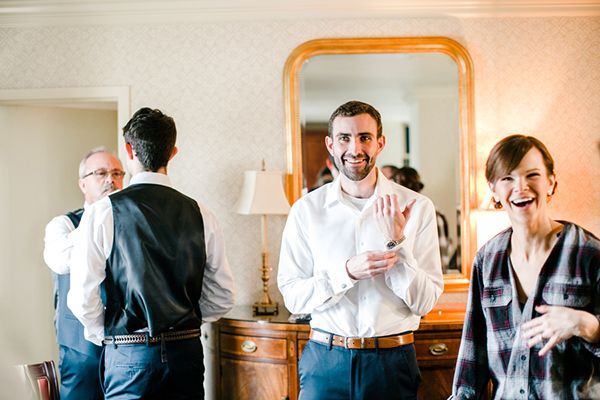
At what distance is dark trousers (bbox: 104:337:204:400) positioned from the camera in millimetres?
2629

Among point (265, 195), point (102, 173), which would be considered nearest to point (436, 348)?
point (265, 195)

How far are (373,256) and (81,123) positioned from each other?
3060 mm

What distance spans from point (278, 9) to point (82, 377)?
2340mm

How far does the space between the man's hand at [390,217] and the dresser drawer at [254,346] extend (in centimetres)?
141

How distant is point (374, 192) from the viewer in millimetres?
2719

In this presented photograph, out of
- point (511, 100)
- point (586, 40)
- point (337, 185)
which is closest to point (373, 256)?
point (337, 185)

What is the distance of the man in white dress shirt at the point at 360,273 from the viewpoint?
2.49 meters

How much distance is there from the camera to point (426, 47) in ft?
13.6

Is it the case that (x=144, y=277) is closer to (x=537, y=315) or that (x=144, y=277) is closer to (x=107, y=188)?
(x=107, y=188)

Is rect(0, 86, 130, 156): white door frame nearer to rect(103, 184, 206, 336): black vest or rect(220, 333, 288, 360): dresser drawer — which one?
rect(220, 333, 288, 360): dresser drawer

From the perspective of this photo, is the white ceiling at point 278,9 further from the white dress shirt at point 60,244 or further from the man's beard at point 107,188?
the white dress shirt at point 60,244

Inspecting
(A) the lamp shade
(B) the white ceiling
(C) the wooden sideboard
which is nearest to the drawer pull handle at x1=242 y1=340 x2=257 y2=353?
(C) the wooden sideboard

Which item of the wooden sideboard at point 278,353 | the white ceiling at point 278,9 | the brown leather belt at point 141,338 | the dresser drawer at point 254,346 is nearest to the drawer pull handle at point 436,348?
the wooden sideboard at point 278,353

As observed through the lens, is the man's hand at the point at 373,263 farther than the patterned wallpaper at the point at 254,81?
No
